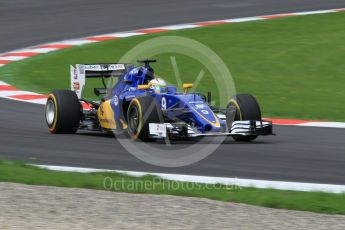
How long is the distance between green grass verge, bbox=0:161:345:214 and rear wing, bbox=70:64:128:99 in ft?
12.2

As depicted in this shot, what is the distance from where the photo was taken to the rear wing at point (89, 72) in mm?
12984

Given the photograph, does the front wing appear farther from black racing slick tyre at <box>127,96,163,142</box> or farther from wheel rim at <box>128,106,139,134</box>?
wheel rim at <box>128,106,139,134</box>

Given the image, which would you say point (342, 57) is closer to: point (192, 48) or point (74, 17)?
point (192, 48)

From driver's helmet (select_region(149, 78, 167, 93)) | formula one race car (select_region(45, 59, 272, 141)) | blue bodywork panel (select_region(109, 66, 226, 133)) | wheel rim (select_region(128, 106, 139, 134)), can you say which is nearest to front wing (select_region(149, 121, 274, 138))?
formula one race car (select_region(45, 59, 272, 141))

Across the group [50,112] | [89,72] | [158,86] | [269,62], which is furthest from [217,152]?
[269,62]

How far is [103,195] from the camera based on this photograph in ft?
25.6

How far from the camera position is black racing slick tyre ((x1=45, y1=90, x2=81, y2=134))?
12336 millimetres

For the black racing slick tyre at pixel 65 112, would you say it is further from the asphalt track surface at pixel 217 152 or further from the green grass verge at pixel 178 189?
the green grass verge at pixel 178 189

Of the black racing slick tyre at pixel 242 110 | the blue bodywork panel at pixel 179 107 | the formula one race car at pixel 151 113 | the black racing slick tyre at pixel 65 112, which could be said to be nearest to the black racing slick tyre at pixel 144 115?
the formula one race car at pixel 151 113

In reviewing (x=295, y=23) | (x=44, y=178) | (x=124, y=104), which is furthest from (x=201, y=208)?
(x=295, y=23)

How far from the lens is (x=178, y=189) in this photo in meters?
8.40

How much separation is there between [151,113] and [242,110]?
1.19 metres

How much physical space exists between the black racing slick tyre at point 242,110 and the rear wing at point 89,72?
1958 mm

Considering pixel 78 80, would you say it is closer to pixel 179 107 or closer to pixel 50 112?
pixel 50 112
